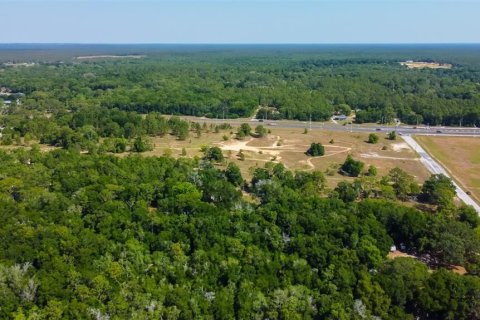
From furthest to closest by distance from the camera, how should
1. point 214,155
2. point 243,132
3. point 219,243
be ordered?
1. point 243,132
2. point 214,155
3. point 219,243

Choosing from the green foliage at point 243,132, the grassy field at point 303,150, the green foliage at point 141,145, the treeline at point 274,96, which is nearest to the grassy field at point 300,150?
the grassy field at point 303,150

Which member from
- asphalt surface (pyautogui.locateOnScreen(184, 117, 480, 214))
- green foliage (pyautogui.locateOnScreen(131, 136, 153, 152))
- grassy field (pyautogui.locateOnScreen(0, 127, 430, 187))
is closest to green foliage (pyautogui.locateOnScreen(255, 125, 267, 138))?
grassy field (pyautogui.locateOnScreen(0, 127, 430, 187))

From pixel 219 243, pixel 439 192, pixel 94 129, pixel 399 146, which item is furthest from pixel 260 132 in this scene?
pixel 219 243

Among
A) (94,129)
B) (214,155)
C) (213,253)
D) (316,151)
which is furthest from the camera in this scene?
(94,129)

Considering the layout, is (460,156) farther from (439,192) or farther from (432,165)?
(439,192)

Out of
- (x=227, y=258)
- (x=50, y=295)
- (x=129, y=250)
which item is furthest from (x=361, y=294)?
(x=50, y=295)

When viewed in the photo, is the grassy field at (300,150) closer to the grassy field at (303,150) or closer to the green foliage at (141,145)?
the grassy field at (303,150)
